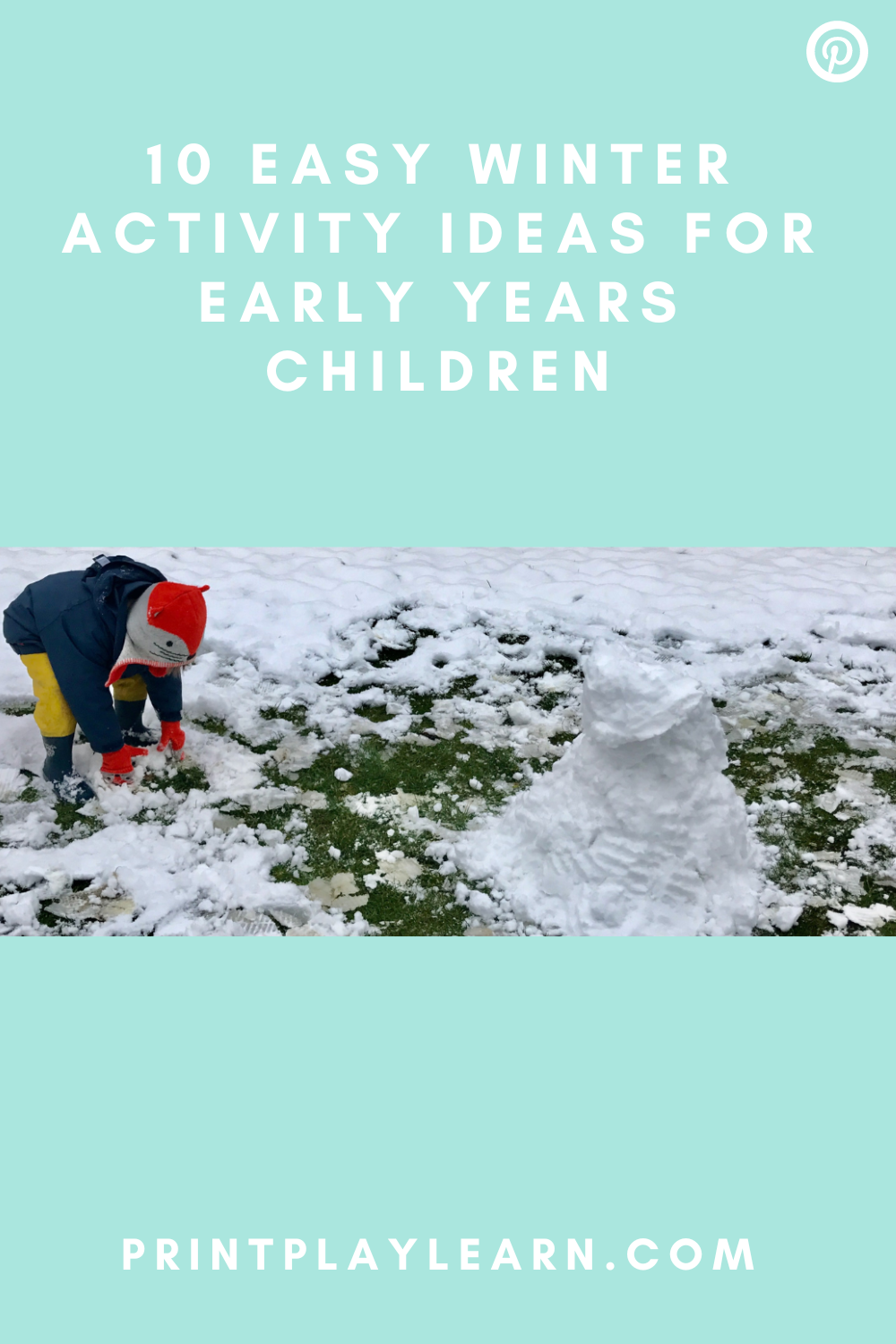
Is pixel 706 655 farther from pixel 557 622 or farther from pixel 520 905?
pixel 520 905

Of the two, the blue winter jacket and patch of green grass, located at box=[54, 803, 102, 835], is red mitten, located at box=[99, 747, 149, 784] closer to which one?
the blue winter jacket

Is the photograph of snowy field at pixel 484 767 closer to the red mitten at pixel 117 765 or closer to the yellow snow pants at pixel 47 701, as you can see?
the red mitten at pixel 117 765

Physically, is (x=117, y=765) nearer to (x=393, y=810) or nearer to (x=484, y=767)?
(x=393, y=810)

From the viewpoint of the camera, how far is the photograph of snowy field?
2.91 metres

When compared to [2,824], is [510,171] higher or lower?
higher

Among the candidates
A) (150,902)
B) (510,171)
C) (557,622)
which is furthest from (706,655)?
(150,902)

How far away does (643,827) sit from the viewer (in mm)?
2889

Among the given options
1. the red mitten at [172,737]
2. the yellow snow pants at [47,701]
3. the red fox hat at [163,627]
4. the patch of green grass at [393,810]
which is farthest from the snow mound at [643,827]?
the yellow snow pants at [47,701]

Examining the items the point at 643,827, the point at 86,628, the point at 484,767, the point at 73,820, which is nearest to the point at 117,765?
the point at 73,820

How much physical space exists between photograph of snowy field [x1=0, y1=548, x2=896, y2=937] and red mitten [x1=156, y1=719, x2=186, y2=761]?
8cm

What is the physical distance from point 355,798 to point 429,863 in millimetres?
431

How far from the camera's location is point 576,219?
12.4 ft

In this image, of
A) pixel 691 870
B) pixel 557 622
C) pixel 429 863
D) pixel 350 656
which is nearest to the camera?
pixel 691 870

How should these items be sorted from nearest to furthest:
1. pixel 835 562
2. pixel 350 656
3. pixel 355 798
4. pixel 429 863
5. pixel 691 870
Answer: pixel 691 870, pixel 429 863, pixel 355 798, pixel 350 656, pixel 835 562
